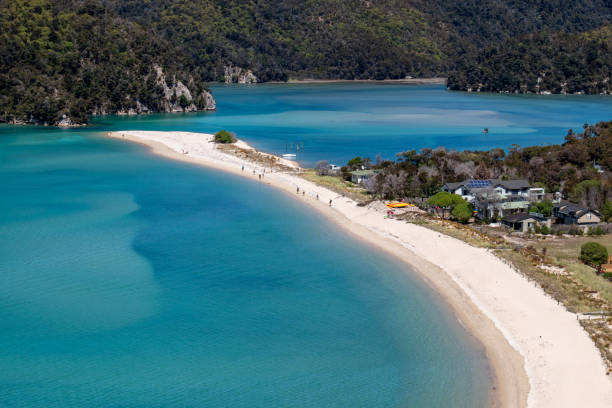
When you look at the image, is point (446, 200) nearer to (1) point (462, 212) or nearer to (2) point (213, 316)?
(1) point (462, 212)

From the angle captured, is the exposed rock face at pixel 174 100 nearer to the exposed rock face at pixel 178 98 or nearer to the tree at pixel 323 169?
the exposed rock face at pixel 178 98

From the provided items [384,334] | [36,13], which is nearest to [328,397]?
[384,334]

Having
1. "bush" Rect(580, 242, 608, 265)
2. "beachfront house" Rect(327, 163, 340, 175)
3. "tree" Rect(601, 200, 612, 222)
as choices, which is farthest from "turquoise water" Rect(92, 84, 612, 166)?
"bush" Rect(580, 242, 608, 265)

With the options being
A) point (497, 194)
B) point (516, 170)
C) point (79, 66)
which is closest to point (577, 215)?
point (497, 194)

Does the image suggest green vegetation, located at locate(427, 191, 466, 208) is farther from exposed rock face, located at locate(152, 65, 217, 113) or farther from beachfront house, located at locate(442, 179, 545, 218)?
exposed rock face, located at locate(152, 65, 217, 113)

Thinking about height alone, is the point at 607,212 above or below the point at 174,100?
below
